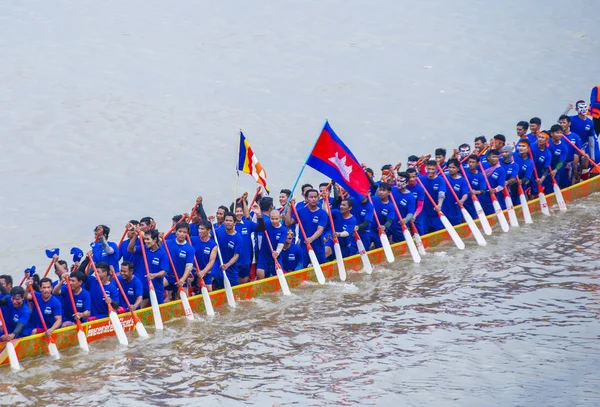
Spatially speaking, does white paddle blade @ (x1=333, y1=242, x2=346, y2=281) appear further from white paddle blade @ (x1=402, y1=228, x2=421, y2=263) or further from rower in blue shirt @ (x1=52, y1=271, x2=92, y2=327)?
rower in blue shirt @ (x1=52, y1=271, x2=92, y2=327)

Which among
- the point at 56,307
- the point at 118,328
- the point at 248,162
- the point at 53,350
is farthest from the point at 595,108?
the point at 53,350

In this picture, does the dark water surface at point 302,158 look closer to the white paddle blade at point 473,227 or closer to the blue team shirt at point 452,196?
the white paddle blade at point 473,227

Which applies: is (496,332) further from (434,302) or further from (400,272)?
(400,272)

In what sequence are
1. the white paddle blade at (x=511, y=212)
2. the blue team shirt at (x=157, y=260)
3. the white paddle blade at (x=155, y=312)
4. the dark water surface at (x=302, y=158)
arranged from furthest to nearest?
the white paddle blade at (x=511, y=212), the blue team shirt at (x=157, y=260), the white paddle blade at (x=155, y=312), the dark water surface at (x=302, y=158)

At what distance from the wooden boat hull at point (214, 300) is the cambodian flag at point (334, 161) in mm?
1216

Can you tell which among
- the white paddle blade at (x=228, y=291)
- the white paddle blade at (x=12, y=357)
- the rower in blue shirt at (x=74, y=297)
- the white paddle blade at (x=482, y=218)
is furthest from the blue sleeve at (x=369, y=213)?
the white paddle blade at (x=12, y=357)

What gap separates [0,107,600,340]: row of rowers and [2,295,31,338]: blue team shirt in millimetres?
12

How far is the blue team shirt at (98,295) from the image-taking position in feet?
43.0

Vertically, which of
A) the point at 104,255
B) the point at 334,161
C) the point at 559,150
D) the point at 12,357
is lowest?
the point at 12,357

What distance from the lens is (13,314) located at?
12492 millimetres

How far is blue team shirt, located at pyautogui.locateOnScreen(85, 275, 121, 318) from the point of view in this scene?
13.1 meters

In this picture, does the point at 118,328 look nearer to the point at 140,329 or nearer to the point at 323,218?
the point at 140,329

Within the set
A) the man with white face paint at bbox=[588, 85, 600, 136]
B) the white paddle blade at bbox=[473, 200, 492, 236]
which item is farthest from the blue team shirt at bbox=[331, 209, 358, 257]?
the man with white face paint at bbox=[588, 85, 600, 136]

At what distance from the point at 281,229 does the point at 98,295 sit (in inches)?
113
